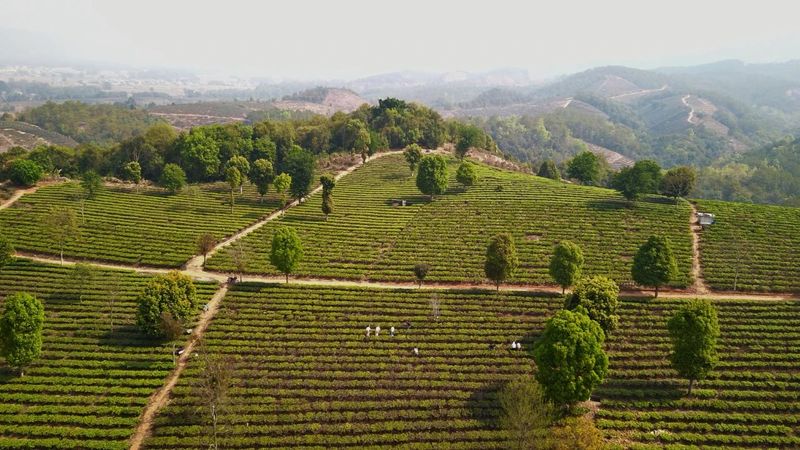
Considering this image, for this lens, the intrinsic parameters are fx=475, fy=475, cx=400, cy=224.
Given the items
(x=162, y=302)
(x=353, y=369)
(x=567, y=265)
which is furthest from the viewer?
(x=567, y=265)

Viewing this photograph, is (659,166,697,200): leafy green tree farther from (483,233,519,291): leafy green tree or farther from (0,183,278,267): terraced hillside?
(0,183,278,267): terraced hillside

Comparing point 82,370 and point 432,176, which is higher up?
point 432,176

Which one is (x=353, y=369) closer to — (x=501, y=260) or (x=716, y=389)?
(x=501, y=260)

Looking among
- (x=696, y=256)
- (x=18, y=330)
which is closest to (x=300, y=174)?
(x=18, y=330)

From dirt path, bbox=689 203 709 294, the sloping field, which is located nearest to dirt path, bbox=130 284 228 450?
the sloping field

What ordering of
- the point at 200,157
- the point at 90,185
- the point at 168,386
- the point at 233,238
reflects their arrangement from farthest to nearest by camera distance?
1. the point at 200,157
2. the point at 90,185
3. the point at 233,238
4. the point at 168,386

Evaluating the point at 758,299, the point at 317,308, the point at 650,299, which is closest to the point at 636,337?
the point at 650,299

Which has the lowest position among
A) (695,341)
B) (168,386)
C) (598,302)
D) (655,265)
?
(168,386)
